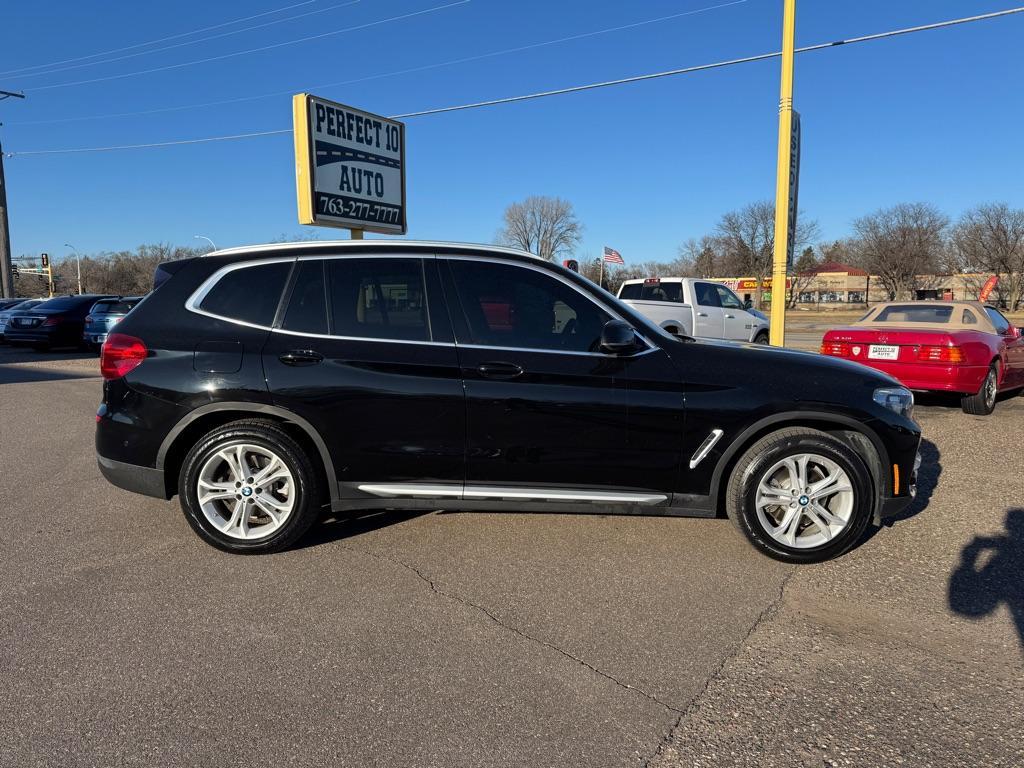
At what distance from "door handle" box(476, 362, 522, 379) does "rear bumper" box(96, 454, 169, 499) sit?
80.4 inches

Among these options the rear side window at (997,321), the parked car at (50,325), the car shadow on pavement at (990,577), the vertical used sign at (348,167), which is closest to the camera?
the car shadow on pavement at (990,577)

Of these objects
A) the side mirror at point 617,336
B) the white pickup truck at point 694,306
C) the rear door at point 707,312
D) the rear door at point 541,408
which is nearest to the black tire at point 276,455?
the rear door at point 541,408

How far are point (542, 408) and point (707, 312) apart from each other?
10942 millimetres

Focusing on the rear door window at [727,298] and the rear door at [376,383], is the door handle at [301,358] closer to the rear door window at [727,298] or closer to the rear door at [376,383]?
the rear door at [376,383]

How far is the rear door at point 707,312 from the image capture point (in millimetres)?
13766

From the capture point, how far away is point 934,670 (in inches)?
109

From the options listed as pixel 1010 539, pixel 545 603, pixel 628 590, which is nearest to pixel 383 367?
pixel 545 603

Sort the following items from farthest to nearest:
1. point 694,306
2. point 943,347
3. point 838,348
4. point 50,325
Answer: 1. point 50,325
2. point 694,306
3. point 838,348
4. point 943,347

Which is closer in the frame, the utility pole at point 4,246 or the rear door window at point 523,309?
the rear door window at point 523,309

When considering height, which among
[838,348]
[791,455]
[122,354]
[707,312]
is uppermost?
[707,312]

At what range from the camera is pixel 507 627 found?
10.3 feet

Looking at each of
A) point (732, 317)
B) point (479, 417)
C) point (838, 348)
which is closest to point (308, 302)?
point (479, 417)

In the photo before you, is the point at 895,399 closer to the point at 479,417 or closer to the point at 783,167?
the point at 479,417

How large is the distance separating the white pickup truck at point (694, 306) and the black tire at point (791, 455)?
9.45 m
